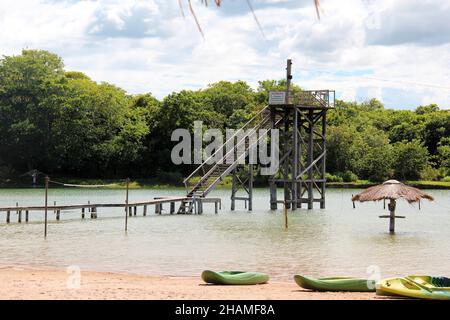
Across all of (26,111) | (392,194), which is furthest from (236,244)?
(26,111)

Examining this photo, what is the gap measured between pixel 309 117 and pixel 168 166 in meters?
32.6

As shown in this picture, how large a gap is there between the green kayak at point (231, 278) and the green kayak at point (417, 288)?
2.85 meters

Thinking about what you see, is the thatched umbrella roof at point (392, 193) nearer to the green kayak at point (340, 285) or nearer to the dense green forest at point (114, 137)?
the green kayak at point (340, 285)

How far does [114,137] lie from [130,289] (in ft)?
202

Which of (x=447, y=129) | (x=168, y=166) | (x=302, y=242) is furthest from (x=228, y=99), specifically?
(x=302, y=242)

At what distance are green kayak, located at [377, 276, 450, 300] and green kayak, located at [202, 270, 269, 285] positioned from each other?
9.35 ft

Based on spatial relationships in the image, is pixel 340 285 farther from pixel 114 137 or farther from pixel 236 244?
pixel 114 137

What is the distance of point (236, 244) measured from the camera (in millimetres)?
26812

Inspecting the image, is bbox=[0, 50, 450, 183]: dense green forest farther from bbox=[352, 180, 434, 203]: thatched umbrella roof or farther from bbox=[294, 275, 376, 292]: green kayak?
bbox=[294, 275, 376, 292]: green kayak

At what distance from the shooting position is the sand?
1432cm

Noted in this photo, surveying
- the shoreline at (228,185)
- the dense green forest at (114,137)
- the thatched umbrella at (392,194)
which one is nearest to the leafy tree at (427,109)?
the dense green forest at (114,137)

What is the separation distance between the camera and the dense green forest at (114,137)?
7381 cm

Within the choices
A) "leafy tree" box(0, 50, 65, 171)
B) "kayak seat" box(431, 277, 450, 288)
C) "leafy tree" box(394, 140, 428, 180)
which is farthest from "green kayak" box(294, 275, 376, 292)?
"leafy tree" box(0, 50, 65, 171)
